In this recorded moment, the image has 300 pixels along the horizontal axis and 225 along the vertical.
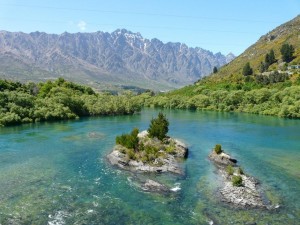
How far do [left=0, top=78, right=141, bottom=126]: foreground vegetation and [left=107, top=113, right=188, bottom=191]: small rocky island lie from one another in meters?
46.9

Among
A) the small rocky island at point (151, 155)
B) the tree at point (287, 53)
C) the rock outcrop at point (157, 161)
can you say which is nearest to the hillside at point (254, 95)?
the tree at point (287, 53)

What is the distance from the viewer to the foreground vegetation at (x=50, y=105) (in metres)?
95.7

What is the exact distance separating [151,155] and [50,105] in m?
67.8

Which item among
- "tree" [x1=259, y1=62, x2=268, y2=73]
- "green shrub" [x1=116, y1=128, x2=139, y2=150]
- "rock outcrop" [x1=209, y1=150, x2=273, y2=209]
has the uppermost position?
"tree" [x1=259, y1=62, x2=268, y2=73]

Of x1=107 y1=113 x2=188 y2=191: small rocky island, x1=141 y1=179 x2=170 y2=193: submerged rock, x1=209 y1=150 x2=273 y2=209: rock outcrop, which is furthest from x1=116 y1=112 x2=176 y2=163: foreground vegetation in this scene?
x1=209 y1=150 x2=273 y2=209: rock outcrop

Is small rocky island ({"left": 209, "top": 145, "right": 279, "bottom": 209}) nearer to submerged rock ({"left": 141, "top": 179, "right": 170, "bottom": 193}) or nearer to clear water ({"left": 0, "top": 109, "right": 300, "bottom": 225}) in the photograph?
clear water ({"left": 0, "top": 109, "right": 300, "bottom": 225})

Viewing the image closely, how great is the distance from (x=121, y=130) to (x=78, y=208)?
52.1m

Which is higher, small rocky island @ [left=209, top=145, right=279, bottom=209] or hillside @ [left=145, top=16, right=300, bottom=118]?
hillside @ [left=145, top=16, right=300, bottom=118]

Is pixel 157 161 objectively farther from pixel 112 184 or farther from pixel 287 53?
pixel 287 53

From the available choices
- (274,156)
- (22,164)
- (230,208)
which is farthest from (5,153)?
(274,156)

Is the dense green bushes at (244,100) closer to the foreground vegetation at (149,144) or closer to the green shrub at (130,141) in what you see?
the foreground vegetation at (149,144)

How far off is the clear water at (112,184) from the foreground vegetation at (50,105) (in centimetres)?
2495

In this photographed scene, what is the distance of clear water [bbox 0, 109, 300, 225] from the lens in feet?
102

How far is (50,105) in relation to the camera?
109 meters
